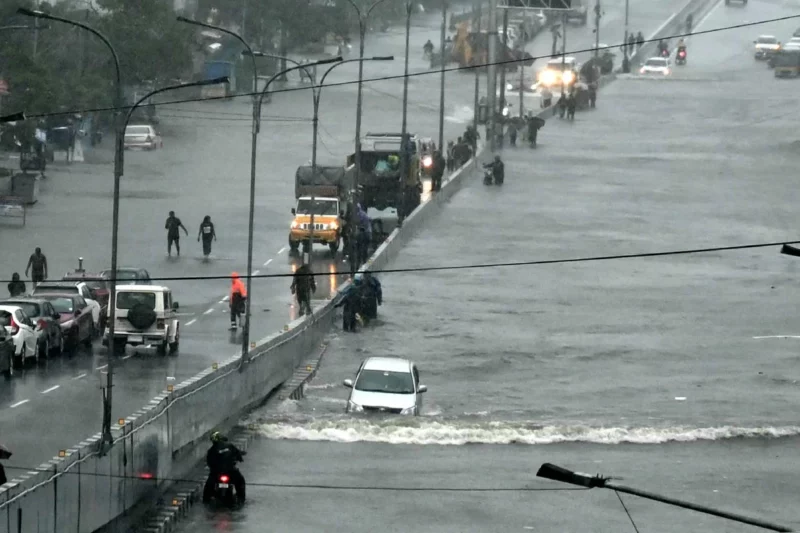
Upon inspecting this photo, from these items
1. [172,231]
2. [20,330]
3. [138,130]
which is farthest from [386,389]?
[138,130]

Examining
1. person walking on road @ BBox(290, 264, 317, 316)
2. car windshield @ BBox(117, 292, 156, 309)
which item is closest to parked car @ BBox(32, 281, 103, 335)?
car windshield @ BBox(117, 292, 156, 309)

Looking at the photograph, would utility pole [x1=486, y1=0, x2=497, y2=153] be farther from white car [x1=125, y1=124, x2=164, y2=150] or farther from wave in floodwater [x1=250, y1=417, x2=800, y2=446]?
wave in floodwater [x1=250, y1=417, x2=800, y2=446]

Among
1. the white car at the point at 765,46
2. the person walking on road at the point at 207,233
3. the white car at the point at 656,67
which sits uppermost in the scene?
the white car at the point at 765,46

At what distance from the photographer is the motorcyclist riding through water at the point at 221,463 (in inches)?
1065

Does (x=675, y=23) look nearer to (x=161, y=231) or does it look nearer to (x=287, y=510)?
(x=161, y=231)

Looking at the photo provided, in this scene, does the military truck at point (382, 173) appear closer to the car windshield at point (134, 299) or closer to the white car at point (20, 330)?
the car windshield at point (134, 299)

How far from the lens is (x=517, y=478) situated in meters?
32.6

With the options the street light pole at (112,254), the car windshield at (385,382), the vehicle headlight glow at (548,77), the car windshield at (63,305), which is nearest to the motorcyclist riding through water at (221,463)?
the street light pole at (112,254)

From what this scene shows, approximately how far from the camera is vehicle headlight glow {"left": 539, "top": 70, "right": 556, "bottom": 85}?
98.1 meters

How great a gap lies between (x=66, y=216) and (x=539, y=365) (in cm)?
1823

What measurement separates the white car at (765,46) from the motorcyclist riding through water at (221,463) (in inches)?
3295

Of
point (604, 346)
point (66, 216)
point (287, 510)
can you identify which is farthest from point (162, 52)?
point (287, 510)

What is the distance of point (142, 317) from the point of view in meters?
37.2

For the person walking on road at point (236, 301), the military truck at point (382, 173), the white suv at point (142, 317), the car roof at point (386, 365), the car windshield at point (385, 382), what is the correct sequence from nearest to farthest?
the car windshield at point (385, 382)
the car roof at point (386, 365)
the white suv at point (142, 317)
the person walking on road at point (236, 301)
the military truck at point (382, 173)
